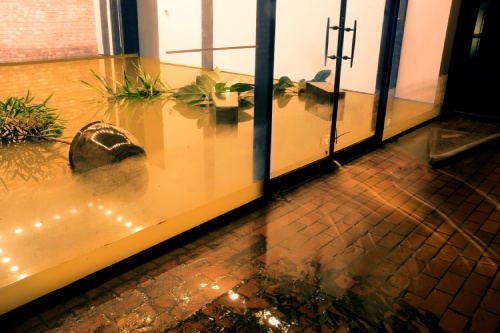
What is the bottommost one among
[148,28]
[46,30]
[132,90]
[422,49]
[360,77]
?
[132,90]

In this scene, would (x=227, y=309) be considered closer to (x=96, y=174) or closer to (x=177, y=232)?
(x=177, y=232)

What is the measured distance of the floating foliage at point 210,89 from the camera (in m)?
5.92

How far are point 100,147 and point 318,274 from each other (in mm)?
2395

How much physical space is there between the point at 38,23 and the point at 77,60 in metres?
1.34

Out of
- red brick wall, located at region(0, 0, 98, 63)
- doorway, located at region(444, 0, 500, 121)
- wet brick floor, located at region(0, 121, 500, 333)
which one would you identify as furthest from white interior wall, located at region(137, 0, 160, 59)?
wet brick floor, located at region(0, 121, 500, 333)

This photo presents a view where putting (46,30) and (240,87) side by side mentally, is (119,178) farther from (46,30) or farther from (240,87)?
(46,30)

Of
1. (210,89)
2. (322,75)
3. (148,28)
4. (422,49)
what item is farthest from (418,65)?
(148,28)

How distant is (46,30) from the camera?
36.2ft

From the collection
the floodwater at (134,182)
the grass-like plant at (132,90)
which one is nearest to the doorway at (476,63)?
the floodwater at (134,182)

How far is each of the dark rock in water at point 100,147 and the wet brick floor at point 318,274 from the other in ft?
4.57

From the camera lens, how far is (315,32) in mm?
4156

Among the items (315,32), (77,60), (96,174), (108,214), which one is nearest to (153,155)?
(96,174)

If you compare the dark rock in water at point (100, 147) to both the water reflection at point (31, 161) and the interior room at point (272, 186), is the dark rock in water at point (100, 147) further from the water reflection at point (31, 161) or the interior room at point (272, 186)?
the water reflection at point (31, 161)

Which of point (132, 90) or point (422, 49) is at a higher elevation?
point (422, 49)
